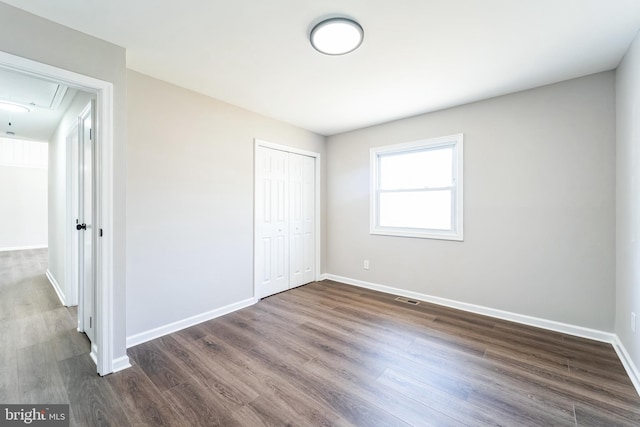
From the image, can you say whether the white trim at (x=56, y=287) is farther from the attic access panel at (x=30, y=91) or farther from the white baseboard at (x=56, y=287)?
the attic access panel at (x=30, y=91)

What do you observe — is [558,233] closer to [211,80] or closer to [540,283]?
[540,283]

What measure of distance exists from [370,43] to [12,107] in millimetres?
4368

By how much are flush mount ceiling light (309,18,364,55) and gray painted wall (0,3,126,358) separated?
1.56 metres

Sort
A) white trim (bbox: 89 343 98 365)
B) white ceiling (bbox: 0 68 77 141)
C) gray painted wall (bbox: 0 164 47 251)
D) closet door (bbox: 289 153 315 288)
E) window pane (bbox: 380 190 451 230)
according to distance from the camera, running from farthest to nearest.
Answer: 1. gray painted wall (bbox: 0 164 47 251)
2. closet door (bbox: 289 153 315 288)
3. window pane (bbox: 380 190 451 230)
4. white ceiling (bbox: 0 68 77 141)
5. white trim (bbox: 89 343 98 365)

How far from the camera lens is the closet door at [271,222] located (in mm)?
3543

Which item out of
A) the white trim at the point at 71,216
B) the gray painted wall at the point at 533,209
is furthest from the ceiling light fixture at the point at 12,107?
the gray painted wall at the point at 533,209

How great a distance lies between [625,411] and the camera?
5.15 feet

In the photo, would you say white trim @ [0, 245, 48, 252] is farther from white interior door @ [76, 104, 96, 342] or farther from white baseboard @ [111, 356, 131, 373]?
white baseboard @ [111, 356, 131, 373]

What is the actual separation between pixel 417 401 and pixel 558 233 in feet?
7.39

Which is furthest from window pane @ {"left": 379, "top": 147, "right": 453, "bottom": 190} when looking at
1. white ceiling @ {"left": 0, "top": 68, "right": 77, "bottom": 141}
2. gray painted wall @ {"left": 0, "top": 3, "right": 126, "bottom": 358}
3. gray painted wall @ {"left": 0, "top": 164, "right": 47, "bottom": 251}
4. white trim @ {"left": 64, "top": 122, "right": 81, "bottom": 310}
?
gray painted wall @ {"left": 0, "top": 164, "right": 47, "bottom": 251}

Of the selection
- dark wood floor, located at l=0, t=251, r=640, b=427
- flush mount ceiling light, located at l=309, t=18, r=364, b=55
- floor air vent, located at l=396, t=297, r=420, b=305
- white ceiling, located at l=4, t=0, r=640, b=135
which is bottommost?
dark wood floor, located at l=0, t=251, r=640, b=427

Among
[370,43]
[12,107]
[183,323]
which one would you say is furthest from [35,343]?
[370,43]

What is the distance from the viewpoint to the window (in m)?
3.28

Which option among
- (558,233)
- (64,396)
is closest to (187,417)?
(64,396)
